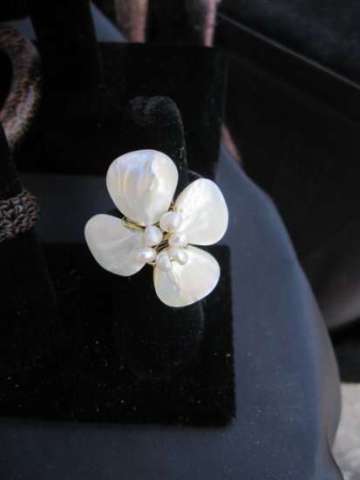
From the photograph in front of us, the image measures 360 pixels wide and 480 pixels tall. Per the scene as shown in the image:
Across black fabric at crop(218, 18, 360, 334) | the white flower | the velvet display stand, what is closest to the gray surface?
the velvet display stand

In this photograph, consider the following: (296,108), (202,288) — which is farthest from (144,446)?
(296,108)

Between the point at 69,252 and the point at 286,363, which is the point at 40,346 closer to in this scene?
the point at 69,252

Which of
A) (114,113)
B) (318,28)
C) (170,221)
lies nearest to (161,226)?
(170,221)

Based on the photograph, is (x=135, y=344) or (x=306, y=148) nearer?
(x=135, y=344)

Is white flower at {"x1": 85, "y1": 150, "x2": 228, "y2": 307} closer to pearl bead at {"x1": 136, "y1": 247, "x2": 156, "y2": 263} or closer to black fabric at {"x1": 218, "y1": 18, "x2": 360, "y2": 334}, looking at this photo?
pearl bead at {"x1": 136, "y1": 247, "x2": 156, "y2": 263}

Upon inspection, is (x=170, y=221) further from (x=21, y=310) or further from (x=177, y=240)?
(x=21, y=310)

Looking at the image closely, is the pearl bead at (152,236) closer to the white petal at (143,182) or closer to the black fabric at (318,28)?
the white petal at (143,182)

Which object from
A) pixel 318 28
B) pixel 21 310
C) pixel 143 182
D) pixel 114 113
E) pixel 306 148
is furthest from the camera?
pixel 306 148
